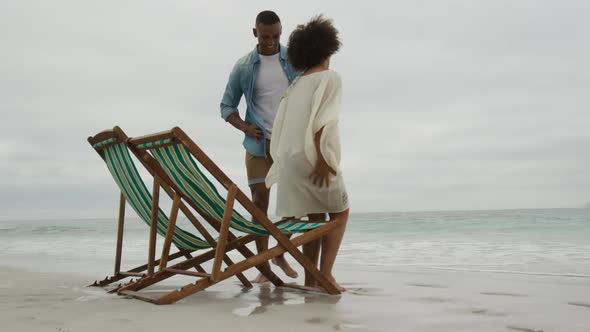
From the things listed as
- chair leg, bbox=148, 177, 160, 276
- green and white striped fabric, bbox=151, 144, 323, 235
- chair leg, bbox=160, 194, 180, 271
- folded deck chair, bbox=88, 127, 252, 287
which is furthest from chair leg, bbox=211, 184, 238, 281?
chair leg, bbox=148, 177, 160, 276

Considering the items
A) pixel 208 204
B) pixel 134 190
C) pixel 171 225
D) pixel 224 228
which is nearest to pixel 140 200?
pixel 134 190

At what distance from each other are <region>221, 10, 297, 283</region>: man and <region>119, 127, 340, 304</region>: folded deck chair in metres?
0.85

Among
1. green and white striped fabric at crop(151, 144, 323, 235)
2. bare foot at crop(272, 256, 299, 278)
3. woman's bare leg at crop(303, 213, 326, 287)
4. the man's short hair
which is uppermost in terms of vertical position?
the man's short hair

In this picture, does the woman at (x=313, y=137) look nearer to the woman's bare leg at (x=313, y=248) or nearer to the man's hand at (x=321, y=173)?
the man's hand at (x=321, y=173)

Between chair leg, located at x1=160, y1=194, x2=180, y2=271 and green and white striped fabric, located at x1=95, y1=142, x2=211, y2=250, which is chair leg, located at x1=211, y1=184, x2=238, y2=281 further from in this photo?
green and white striped fabric, located at x1=95, y1=142, x2=211, y2=250

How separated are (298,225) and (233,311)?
2.43 ft

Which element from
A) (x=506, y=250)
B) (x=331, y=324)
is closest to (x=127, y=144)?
(x=331, y=324)

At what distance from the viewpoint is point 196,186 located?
3.35 m

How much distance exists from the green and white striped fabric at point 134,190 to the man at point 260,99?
2.49 feet

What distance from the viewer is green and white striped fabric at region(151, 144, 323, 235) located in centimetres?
324

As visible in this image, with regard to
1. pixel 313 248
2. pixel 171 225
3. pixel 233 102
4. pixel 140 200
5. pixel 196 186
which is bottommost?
pixel 313 248

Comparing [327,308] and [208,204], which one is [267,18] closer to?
[208,204]

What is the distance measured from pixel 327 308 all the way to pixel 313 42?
1597mm

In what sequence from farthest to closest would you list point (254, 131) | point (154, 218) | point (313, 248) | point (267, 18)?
point (254, 131) → point (267, 18) → point (313, 248) → point (154, 218)
